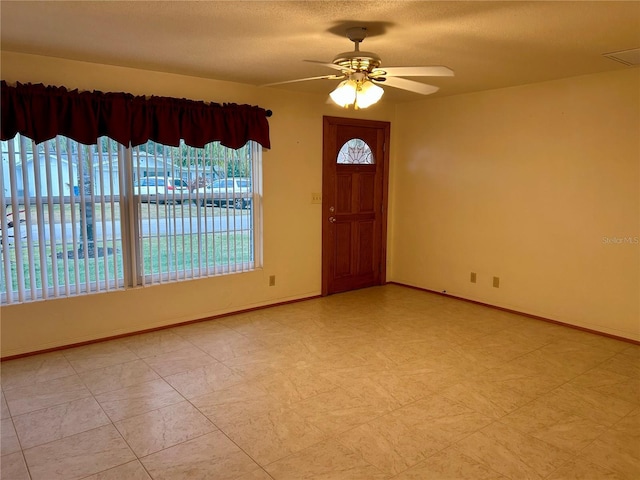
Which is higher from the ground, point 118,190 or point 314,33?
point 314,33

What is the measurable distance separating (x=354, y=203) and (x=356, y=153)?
0.59 m

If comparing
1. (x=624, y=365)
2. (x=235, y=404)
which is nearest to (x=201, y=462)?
(x=235, y=404)

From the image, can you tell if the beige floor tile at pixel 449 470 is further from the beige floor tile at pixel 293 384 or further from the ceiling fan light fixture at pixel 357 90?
the ceiling fan light fixture at pixel 357 90

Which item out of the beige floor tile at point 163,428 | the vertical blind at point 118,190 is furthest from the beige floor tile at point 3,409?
the vertical blind at point 118,190

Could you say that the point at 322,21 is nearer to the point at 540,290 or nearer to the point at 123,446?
the point at 123,446

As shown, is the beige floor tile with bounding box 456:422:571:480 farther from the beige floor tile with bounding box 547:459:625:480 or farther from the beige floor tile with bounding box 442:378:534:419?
the beige floor tile with bounding box 442:378:534:419

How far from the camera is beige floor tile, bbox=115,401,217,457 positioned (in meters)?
2.46

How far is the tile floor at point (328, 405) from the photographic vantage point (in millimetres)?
2307

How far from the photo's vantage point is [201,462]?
231 cm

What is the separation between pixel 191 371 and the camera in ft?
11.0

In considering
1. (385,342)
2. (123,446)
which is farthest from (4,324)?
(385,342)

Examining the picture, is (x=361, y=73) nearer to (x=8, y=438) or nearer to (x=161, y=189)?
(x=161, y=189)

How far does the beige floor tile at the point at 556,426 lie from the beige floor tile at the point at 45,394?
269 centimetres

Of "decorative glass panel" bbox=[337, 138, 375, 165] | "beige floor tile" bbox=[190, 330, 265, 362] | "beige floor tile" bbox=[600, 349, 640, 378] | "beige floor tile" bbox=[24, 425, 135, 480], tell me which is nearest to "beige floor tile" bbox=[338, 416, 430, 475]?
"beige floor tile" bbox=[24, 425, 135, 480]
